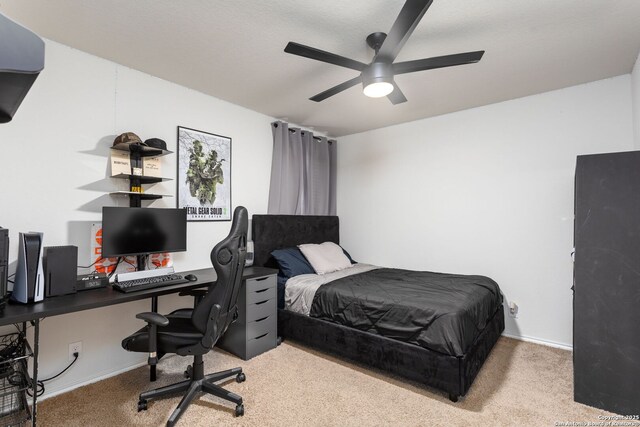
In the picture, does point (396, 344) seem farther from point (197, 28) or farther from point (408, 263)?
point (197, 28)

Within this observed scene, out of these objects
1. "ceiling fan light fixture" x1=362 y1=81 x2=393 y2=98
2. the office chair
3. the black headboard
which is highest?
"ceiling fan light fixture" x1=362 y1=81 x2=393 y2=98

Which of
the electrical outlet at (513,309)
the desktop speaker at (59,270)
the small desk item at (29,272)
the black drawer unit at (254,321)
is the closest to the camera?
the small desk item at (29,272)

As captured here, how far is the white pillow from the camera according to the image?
11.7ft

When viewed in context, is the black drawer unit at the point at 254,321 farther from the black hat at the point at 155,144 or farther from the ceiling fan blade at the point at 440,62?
the ceiling fan blade at the point at 440,62

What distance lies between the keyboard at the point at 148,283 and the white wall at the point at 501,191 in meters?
2.67

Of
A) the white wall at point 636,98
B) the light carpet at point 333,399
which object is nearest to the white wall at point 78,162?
the light carpet at point 333,399

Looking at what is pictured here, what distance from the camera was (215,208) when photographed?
127 inches

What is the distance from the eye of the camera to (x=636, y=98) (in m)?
2.55

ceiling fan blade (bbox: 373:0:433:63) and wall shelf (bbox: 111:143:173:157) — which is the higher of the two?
ceiling fan blade (bbox: 373:0:433:63)

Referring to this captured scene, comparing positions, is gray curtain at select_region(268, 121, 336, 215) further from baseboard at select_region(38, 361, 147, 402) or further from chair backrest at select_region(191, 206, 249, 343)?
baseboard at select_region(38, 361, 147, 402)

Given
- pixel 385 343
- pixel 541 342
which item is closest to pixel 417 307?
pixel 385 343

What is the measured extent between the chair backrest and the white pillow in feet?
5.37

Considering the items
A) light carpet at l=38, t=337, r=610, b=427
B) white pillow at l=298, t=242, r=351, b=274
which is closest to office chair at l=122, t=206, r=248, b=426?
light carpet at l=38, t=337, r=610, b=427

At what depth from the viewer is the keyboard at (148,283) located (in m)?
2.10
